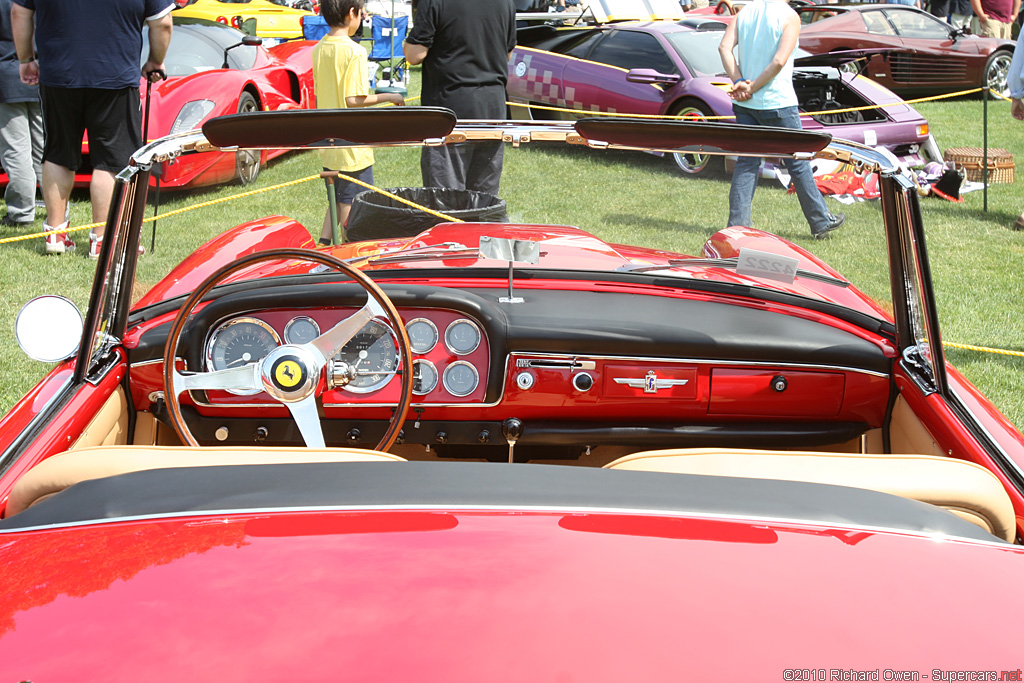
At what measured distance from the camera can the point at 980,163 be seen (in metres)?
7.78

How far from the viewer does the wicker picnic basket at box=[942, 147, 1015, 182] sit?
25.7 feet

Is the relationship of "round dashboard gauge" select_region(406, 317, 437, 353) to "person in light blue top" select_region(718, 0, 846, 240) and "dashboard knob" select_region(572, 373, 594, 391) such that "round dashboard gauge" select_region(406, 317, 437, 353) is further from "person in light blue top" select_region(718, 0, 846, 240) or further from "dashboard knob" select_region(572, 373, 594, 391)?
"person in light blue top" select_region(718, 0, 846, 240)

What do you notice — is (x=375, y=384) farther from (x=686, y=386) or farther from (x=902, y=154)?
(x=902, y=154)

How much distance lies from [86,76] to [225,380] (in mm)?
4117

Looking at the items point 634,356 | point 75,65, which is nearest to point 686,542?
point 634,356

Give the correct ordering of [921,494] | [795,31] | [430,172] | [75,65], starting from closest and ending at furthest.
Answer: [921,494], [430,172], [75,65], [795,31]

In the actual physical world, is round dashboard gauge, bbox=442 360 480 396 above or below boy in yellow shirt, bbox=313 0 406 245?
below

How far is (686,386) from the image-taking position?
2283 millimetres

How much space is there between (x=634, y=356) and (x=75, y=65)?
453cm

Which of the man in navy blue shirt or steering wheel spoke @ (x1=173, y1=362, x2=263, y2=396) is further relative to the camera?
the man in navy blue shirt

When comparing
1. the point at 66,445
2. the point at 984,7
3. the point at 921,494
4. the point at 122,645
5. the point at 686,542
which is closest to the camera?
the point at 122,645

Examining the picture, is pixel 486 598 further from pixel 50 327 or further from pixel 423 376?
pixel 50 327

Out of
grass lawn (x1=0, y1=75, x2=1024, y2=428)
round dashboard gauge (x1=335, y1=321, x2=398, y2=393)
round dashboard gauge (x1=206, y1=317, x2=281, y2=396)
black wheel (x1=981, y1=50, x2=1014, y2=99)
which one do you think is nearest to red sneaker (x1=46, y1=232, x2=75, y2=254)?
grass lawn (x1=0, y1=75, x2=1024, y2=428)

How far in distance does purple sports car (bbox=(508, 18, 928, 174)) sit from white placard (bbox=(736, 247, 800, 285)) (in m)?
4.92
